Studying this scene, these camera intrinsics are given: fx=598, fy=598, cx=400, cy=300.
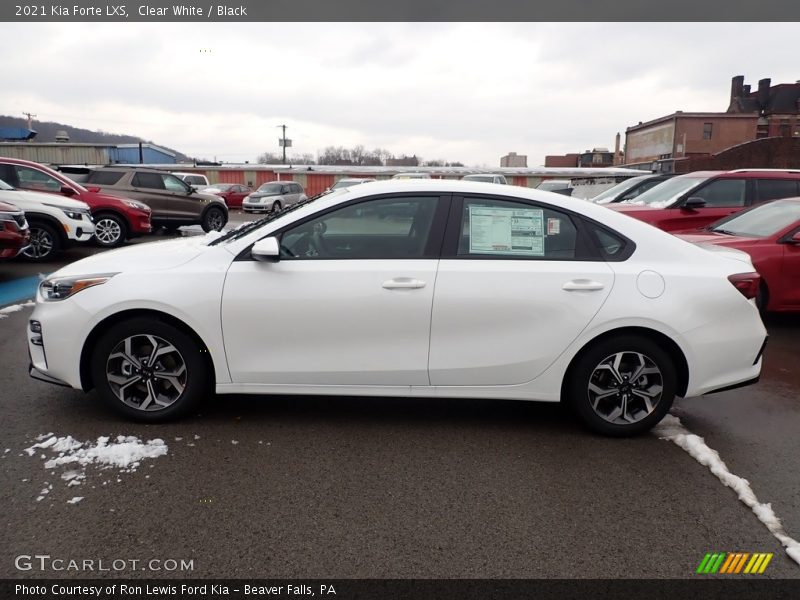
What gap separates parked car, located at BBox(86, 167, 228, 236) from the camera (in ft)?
49.4

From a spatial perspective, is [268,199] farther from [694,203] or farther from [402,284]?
[402,284]

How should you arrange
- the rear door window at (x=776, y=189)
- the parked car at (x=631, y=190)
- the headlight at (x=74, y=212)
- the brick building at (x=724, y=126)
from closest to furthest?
the rear door window at (x=776, y=189) < the headlight at (x=74, y=212) < the parked car at (x=631, y=190) < the brick building at (x=724, y=126)

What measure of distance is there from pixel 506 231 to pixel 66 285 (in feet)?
9.28

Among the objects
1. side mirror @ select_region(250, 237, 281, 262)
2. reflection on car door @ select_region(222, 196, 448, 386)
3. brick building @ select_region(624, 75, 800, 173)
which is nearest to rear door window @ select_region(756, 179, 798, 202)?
reflection on car door @ select_region(222, 196, 448, 386)

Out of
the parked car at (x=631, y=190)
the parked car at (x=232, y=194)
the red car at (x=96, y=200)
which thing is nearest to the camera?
the red car at (x=96, y=200)

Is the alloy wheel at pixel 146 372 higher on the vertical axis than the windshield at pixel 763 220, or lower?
lower

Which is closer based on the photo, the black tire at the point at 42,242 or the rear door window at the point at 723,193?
the rear door window at the point at 723,193

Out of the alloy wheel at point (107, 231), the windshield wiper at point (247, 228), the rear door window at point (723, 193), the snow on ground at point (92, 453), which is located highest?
the rear door window at point (723, 193)

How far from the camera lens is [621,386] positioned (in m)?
3.79

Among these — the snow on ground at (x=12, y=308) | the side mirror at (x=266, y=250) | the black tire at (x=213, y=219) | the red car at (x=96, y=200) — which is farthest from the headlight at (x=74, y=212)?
the side mirror at (x=266, y=250)

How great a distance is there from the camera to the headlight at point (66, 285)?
12.3 feet

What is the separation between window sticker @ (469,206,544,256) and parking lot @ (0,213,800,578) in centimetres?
120
